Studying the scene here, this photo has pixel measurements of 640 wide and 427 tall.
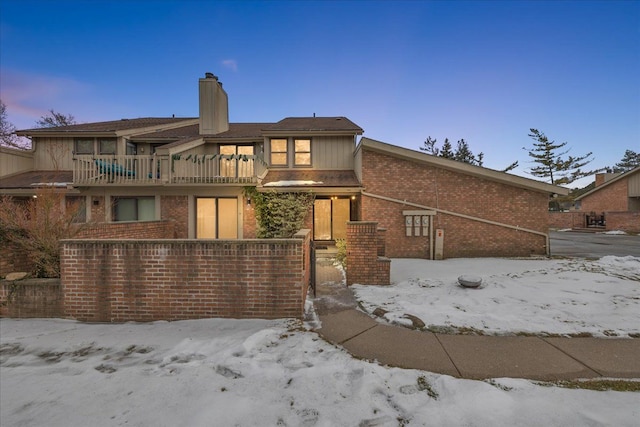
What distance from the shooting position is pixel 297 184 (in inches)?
421

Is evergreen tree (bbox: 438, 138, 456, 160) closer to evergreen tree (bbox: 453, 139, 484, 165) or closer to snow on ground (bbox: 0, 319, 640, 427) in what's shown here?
evergreen tree (bbox: 453, 139, 484, 165)

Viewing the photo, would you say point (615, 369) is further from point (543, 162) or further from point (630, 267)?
point (543, 162)

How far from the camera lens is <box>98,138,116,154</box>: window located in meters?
12.7

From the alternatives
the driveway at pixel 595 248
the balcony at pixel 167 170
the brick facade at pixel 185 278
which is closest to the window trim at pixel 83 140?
the balcony at pixel 167 170

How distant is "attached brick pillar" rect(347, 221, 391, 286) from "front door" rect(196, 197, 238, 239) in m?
6.89

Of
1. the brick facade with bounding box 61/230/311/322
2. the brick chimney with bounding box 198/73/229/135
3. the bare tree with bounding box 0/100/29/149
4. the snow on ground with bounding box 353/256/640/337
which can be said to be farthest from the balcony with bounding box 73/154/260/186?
the bare tree with bounding box 0/100/29/149

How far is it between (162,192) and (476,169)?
44.0 ft

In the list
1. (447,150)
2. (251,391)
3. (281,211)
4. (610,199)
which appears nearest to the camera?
(251,391)

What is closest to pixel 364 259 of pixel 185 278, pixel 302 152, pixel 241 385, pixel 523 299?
pixel 523 299

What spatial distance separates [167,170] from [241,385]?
10208 millimetres

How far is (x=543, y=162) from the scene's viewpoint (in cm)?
3466

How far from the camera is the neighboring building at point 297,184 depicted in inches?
402

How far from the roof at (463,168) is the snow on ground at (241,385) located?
6.44 m

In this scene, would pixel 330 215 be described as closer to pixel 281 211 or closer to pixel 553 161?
pixel 281 211
